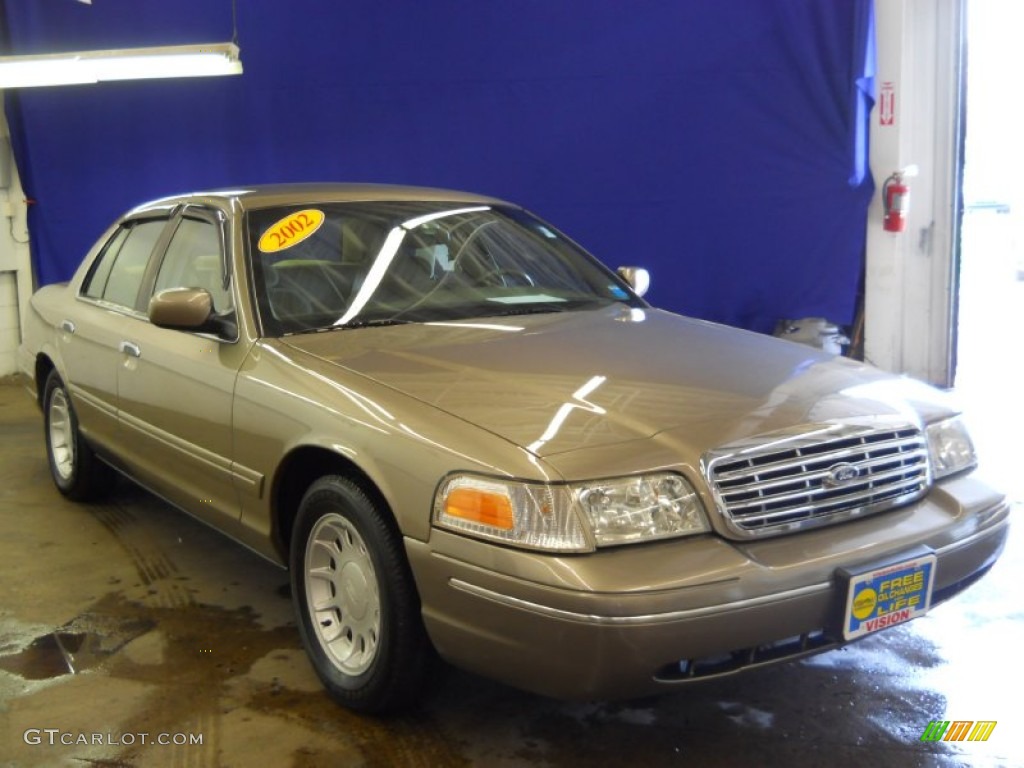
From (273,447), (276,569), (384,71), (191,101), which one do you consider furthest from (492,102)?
(273,447)

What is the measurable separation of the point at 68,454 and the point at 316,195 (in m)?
1.97

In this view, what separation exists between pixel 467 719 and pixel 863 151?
4.99 meters

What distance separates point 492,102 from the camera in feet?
22.3

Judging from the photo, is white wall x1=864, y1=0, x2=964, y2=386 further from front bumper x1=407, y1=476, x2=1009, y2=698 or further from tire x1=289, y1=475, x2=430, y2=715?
tire x1=289, y1=475, x2=430, y2=715

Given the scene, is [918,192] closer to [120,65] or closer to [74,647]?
[120,65]

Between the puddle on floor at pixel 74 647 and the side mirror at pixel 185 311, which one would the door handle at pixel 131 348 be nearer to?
the side mirror at pixel 185 311

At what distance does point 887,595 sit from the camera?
7.48 feet

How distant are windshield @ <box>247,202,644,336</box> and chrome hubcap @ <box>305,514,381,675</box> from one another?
666 mm

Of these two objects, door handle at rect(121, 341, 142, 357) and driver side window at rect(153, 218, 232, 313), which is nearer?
driver side window at rect(153, 218, 232, 313)

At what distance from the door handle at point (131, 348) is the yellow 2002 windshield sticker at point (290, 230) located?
69 cm

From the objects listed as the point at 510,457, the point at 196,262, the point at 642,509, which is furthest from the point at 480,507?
the point at 196,262

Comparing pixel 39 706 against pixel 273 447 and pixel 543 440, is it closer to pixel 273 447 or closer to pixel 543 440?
pixel 273 447

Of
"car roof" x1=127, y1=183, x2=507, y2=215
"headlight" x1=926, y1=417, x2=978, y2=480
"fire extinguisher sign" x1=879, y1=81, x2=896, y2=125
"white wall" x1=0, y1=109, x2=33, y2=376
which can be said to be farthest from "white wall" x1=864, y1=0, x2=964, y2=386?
"white wall" x1=0, y1=109, x2=33, y2=376

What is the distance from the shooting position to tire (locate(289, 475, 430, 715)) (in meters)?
2.38
